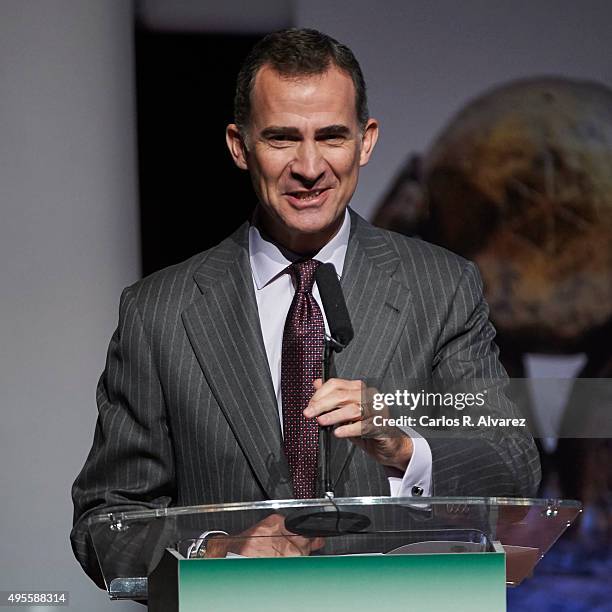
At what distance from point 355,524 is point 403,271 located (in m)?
1.10

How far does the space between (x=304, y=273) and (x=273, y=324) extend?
130 millimetres

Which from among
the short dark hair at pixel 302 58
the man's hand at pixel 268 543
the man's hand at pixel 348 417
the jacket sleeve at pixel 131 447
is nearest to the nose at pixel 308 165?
the short dark hair at pixel 302 58

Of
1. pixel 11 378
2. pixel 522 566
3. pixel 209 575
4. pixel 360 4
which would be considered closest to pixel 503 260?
pixel 360 4

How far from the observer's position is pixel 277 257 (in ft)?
8.75

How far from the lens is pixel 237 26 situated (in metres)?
3.48

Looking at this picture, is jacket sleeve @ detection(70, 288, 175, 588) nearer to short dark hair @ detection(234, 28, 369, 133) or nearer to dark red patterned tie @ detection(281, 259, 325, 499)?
dark red patterned tie @ detection(281, 259, 325, 499)

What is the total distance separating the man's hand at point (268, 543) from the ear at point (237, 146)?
4.10 feet

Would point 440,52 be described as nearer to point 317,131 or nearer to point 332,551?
point 317,131

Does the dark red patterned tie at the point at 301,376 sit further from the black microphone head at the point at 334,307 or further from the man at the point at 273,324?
the black microphone head at the point at 334,307

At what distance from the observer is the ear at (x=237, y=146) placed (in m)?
2.73

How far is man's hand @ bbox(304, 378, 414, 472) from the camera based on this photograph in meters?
1.85

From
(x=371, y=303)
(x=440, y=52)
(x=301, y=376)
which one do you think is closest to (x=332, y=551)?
(x=301, y=376)

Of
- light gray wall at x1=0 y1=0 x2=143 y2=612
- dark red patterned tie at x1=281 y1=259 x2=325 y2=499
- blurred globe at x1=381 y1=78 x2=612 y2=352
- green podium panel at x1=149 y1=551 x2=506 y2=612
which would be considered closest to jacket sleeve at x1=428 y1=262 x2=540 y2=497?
green podium panel at x1=149 y1=551 x2=506 y2=612

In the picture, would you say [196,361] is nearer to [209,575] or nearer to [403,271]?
[403,271]
